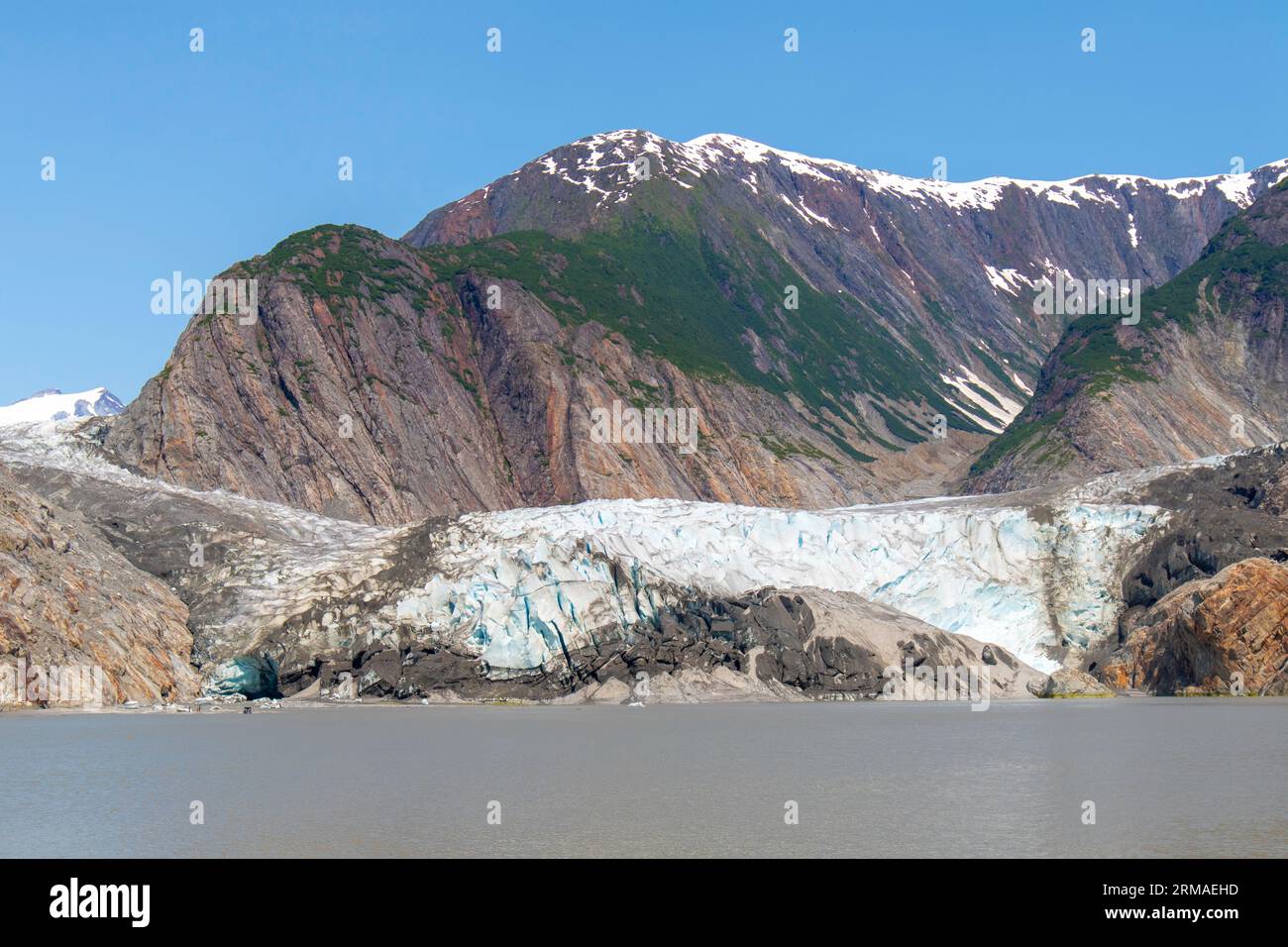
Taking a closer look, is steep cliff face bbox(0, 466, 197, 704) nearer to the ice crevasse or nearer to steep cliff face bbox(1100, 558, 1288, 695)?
the ice crevasse

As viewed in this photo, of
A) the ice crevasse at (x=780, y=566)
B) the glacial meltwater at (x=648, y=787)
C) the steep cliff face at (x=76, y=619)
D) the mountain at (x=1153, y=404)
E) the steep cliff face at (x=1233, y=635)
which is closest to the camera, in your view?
the glacial meltwater at (x=648, y=787)

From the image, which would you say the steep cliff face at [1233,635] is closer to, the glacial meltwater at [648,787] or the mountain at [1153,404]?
the glacial meltwater at [648,787]

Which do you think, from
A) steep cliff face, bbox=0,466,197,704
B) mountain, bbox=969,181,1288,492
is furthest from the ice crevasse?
mountain, bbox=969,181,1288,492

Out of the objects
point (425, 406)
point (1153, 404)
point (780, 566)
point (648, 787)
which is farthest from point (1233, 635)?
point (1153, 404)

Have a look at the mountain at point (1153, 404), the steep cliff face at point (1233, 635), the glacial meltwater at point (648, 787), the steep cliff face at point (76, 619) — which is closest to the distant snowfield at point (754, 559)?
the steep cliff face at point (1233, 635)

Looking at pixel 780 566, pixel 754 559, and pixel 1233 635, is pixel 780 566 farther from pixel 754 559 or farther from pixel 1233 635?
pixel 1233 635

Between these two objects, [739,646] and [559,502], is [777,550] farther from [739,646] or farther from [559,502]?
[559,502]
